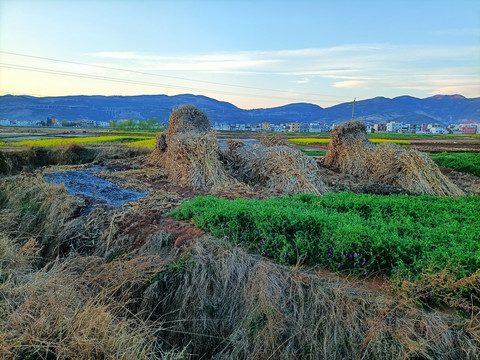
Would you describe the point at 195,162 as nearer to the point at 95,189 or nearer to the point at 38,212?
the point at 95,189

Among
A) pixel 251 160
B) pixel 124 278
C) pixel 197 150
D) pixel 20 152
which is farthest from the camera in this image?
pixel 20 152

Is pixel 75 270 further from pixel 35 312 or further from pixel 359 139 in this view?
pixel 359 139

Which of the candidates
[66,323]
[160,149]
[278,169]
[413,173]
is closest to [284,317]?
[66,323]

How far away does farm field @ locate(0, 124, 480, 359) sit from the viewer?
3.22m

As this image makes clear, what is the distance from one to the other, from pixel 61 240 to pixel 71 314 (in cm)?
338

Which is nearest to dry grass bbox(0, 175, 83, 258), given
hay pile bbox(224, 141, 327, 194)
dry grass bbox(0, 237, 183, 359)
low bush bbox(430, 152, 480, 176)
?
dry grass bbox(0, 237, 183, 359)

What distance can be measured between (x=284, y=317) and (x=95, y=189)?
22.4 ft

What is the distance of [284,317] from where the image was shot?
3682mm

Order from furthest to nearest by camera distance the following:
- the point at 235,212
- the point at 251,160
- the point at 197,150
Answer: the point at 251,160 → the point at 197,150 → the point at 235,212

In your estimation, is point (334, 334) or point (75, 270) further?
point (75, 270)

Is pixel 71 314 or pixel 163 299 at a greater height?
pixel 71 314

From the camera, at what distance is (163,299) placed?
4301 mm

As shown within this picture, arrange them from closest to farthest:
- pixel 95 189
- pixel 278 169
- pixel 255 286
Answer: pixel 255 286 → pixel 95 189 → pixel 278 169

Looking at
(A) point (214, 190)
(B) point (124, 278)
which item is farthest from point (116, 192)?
(B) point (124, 278)
